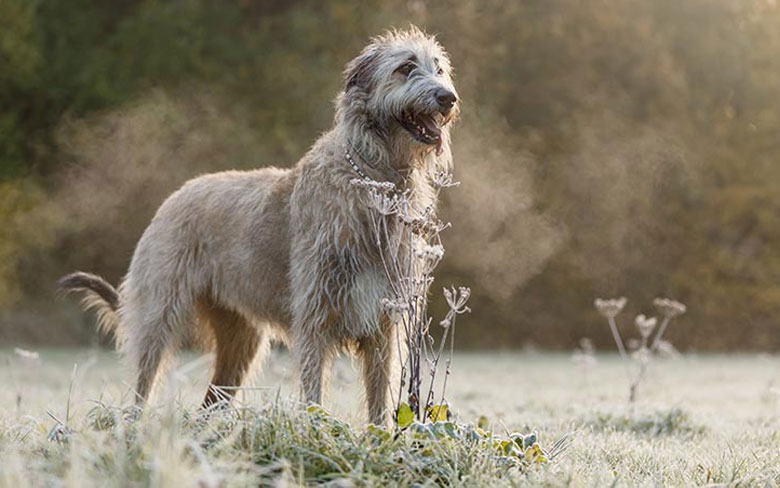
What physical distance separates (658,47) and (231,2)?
7.08 m

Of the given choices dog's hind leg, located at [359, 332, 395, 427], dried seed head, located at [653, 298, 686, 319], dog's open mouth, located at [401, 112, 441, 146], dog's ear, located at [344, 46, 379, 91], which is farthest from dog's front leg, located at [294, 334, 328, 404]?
dried seed head, located at [653, 298, 686, 319]

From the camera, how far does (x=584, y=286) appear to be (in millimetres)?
16734

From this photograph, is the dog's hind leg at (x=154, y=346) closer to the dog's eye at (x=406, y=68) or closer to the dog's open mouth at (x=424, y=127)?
the dog's open mouth at (x=424, y=127)

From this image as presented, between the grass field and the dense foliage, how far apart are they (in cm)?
594

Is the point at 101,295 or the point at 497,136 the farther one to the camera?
the point at 497,136

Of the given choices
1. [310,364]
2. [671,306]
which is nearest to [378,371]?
[310,364]

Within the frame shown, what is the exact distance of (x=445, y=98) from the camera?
4102 millimetres

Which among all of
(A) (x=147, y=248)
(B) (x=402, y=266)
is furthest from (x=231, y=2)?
(B) (x=402, y=266)

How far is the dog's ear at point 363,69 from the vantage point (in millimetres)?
4422

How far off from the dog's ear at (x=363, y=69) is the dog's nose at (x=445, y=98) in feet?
1.41

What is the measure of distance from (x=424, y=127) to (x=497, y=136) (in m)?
12.0

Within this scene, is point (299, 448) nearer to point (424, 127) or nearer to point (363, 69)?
point (424, 127)

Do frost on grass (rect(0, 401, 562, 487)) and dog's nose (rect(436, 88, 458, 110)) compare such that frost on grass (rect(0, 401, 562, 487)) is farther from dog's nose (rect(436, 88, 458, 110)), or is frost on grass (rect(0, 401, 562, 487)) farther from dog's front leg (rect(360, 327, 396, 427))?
dog's nose (rect(436, 88, 458, 110))

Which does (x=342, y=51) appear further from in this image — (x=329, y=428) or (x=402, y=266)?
(x=329, y=428)
